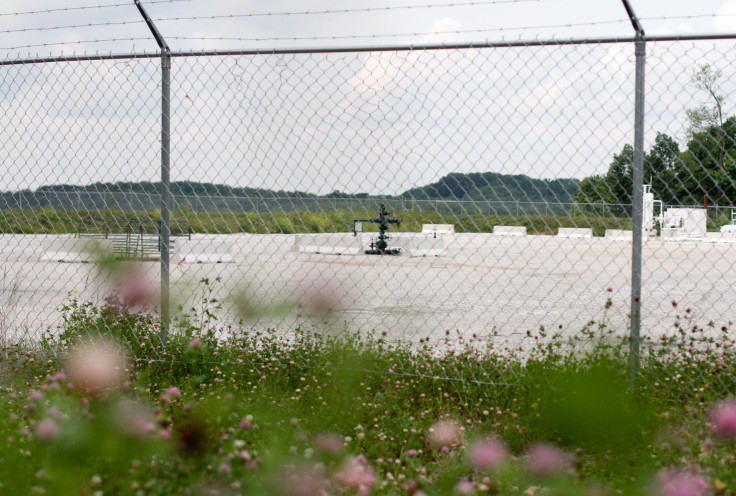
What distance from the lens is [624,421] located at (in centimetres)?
218

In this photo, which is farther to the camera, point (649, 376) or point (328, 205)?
point (328, 205)

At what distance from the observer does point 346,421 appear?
9.78ft

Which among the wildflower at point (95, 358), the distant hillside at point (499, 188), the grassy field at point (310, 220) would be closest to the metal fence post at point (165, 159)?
the wildflower at point (95, 358)

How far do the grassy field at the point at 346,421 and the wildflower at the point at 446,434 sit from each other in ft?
Result: 0.03

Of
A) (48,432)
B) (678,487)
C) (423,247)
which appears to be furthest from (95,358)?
(423,247)

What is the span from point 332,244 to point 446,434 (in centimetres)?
1427

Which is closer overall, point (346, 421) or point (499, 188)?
point (346, 421)

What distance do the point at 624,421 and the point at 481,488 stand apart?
54 centimetres

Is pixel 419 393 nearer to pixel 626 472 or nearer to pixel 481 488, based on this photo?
pixel 626 472

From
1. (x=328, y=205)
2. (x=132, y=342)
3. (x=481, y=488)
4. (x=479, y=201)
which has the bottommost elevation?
(x=481, y=488)

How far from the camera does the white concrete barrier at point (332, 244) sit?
56.6 ft

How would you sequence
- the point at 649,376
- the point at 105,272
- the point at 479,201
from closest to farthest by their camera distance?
the point at 105,272
the point at 649,376
the point at 479,201

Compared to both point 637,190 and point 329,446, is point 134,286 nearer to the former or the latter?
point 329,446

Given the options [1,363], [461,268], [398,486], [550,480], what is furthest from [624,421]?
[461,268]
